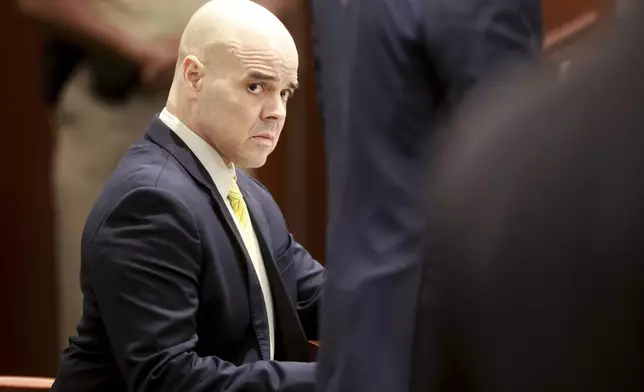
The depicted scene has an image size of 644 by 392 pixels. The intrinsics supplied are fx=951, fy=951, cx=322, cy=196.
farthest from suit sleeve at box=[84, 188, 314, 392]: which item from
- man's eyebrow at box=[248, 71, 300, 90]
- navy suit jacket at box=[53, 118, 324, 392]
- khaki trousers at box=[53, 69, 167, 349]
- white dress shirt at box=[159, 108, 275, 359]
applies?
khaki trousers at box=[53, 69, 167, 349]

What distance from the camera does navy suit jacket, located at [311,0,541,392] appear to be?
701 mm

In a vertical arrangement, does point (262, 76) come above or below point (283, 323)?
above

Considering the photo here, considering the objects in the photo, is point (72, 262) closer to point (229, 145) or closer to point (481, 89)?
point (229, 145)

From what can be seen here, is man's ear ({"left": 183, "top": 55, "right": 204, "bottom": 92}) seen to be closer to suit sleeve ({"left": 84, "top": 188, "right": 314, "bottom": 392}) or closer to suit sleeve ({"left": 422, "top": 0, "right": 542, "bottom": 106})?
suit sleeve ({"left": 84, "top": 188, "right": 314, "bottom": 392})

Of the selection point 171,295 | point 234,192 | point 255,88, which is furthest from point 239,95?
point 171,295

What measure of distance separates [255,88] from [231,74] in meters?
0.04

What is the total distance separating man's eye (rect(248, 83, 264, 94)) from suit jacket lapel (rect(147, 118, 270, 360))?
0.11 meters

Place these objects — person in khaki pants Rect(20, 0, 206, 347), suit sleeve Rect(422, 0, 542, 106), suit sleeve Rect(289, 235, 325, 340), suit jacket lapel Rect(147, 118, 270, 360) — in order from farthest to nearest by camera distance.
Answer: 1. person in khaki pants Rect(20, 0, 206, 347)
2. suit sleeve Rect(289, 235, 325, 340)
3. suit jacket lapel Rect(147, 118, 270, 360)
4. suit sleeve Rect(422, 0, 542, 106)

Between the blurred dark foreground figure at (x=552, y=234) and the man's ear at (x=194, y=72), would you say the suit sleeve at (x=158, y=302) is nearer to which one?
the man's ear at (x=194, y=72)

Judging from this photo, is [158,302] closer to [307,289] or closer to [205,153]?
[205,153]

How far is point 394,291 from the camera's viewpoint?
0.71 m

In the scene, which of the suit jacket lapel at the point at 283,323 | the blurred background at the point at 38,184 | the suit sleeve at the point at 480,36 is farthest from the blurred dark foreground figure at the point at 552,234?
the blurred background at the point at 38,184

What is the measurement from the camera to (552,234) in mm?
475

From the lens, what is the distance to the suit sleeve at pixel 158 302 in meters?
1.08
